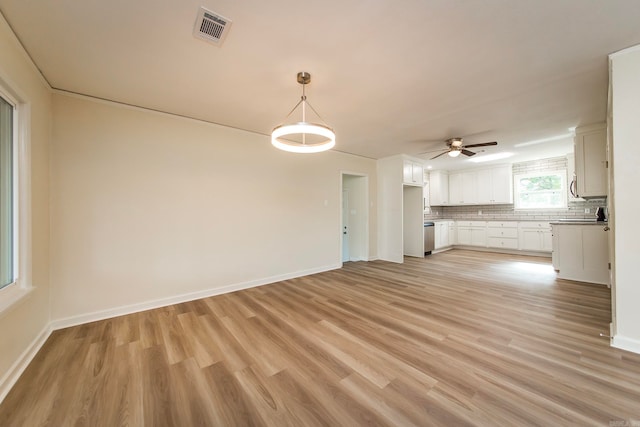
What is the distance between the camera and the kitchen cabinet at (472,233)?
23.7 feet

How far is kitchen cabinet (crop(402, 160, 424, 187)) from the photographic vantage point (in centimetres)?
568

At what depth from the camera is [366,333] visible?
7.86ft

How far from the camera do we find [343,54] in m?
2.08

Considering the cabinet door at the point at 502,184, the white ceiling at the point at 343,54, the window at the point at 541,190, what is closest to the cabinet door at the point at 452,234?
the cabinet door at the point at 502,184

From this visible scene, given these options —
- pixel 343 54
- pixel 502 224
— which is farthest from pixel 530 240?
pixel 343 54

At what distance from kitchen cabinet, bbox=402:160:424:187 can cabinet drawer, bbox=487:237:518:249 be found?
10.2ft

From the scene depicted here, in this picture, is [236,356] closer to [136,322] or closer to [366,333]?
[366,333]

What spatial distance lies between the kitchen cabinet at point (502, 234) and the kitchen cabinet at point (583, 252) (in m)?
2.57

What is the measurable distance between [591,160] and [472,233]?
3916 mm

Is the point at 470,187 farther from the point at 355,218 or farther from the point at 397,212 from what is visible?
the point at 355,218

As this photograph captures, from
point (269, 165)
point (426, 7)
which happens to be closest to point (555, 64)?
point (426, 7)

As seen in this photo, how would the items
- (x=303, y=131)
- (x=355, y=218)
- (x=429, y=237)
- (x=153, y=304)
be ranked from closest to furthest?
(x=303, y=131) → (x=153, y=304) → (x=355, y=218) → (x=429, y=237)

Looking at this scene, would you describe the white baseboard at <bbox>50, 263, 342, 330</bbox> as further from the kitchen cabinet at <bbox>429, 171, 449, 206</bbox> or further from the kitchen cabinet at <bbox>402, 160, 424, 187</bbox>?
the kitchen cabinet at <bbox>429, 171, 449, 206</bbox>

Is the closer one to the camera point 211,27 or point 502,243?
point 211,27
